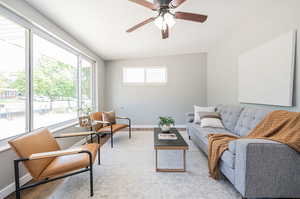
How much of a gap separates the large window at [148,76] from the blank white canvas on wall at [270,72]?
8.08 ft

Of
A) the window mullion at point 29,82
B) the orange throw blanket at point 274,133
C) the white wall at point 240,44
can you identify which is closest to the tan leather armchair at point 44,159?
the window mullion at point 29,82

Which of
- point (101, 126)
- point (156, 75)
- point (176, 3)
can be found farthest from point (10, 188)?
point (156, 75)

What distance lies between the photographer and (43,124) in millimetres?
2316

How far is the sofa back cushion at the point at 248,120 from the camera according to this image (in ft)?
6.77

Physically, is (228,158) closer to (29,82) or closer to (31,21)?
(29,82)

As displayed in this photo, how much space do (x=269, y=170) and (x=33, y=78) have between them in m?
3.21

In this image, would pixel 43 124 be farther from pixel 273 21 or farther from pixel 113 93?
pixel 273 21

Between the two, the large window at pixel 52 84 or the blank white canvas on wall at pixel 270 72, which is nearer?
the blank white canvas on wall at pixel 270 72

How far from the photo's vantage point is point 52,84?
2562 millimetres

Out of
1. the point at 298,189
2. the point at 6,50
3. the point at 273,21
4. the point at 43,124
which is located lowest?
the point at 298,189

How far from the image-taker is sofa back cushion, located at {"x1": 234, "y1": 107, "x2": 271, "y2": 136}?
2.06 m

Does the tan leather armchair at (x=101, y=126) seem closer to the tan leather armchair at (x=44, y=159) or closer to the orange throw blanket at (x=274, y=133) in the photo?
the tan leather armchair at (x=44, y=159)

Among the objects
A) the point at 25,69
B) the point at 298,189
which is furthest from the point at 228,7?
the point at 25,69

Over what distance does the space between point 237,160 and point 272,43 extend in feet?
5.96
